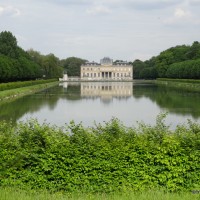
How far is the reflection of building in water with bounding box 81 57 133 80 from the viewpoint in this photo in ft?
495

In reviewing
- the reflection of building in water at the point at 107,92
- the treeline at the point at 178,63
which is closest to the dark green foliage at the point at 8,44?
the reflection of building in water at the point at 107,92

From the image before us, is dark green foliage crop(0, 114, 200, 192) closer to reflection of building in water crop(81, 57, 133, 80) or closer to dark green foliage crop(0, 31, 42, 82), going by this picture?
dark green foliage crop(0, 31, 42, 82)

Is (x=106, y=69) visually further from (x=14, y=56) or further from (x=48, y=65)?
(x=14, y=56)

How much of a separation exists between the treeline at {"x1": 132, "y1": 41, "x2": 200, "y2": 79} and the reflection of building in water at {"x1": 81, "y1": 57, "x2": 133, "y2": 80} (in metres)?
20.9

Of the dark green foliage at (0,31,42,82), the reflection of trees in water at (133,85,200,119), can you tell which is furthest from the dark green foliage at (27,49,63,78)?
the reflection of trees in water at (133,85,200,119)

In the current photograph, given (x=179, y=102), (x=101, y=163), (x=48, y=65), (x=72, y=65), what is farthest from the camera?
(x=72, y=65)

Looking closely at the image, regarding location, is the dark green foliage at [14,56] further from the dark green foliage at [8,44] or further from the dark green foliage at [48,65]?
the dark green foliage at [48,65]

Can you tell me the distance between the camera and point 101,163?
6.95 metres

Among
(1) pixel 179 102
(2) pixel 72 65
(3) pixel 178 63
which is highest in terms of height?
(2) pixel 72 65

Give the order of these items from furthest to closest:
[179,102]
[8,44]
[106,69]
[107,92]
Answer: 1. [106,69]
2. [8,44]
3. [107,92]
4. [179,102]

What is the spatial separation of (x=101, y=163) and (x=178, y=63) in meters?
83.6

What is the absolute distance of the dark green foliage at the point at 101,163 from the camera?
6.89 meters

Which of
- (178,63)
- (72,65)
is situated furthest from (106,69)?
(178,63)

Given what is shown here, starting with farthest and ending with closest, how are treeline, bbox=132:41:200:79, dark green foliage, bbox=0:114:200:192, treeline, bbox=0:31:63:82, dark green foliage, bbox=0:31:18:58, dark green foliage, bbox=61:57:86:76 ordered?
dark green foliage, bbox=61:57:86:76
treeline, bbox=132:41:200:79
dark green foliage, bbox=0:31:18:58
treeline, bbox=0:31:63:82
dark green foliage, bbox=0:114:200:192
